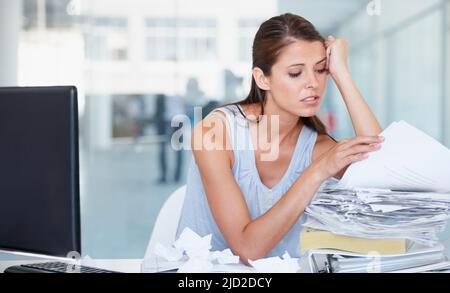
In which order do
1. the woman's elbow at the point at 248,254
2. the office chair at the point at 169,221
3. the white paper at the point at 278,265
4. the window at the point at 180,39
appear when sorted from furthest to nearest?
the window at the point at 180,39 < the office chair at the point at 169,221 < the woman's elbow at the point at 248,254 < the white paper at the point at 278,265

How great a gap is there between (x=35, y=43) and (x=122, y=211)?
110 centimetres

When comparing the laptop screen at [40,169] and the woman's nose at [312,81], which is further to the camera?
the woman's nose at [312,81]

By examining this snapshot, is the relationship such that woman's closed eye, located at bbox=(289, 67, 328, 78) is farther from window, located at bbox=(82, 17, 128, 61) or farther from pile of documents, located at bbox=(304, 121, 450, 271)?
window, located at bbox=(82, 17, 128, 61)

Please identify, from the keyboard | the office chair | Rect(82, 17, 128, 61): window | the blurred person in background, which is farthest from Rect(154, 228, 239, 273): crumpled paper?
Rect(82, 17, 128, 61): window

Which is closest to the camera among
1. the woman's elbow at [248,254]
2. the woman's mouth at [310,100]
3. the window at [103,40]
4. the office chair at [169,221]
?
the woman's elbow at [248,254]

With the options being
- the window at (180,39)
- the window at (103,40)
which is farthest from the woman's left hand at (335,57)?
the window at (103,40)

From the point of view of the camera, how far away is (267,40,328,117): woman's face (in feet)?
4.25

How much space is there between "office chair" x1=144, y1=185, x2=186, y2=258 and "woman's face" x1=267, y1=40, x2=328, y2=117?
16.9 inches

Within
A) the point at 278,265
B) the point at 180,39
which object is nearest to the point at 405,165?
the point at 278,265

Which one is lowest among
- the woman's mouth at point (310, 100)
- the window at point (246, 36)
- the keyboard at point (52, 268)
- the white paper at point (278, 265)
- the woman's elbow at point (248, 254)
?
the woman's elbow at point (248, 254)

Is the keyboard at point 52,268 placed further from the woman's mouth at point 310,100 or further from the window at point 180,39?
the window at point 180,39

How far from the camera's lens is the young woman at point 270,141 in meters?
1.26

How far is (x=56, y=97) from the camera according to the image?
1.01 metres

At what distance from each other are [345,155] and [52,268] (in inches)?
22.1
